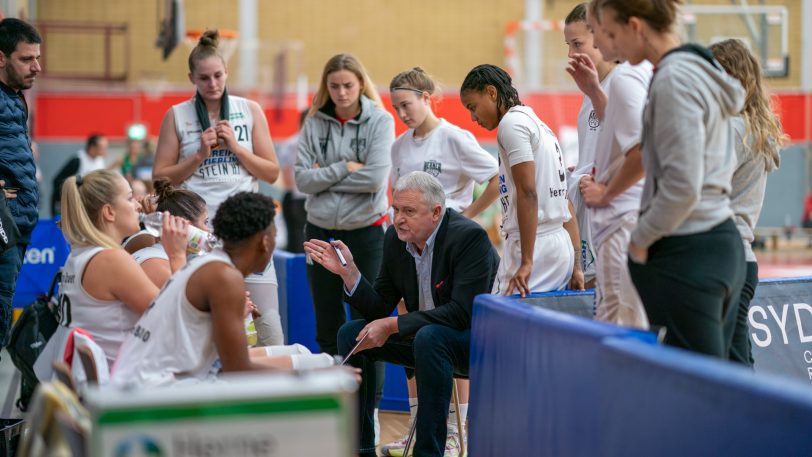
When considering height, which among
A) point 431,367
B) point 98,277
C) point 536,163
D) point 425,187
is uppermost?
point 536,163

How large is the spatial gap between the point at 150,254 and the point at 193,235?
204 millimetres

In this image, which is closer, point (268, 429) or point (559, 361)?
point (268, 429)

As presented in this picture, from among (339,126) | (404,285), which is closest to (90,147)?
(339,126)

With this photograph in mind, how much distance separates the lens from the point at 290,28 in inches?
722

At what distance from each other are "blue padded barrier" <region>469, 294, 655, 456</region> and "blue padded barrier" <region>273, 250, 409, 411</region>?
193cm

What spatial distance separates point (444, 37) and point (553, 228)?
1534cm

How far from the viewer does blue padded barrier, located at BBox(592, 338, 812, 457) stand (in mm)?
1888

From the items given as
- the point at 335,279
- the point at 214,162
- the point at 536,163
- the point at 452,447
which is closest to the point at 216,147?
the point at 214,162

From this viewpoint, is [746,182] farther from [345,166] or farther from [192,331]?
[345,166]

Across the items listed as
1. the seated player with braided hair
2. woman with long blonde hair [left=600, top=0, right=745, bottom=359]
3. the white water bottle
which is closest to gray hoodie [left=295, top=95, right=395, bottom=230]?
the white water bottle

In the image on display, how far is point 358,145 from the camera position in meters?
4.97

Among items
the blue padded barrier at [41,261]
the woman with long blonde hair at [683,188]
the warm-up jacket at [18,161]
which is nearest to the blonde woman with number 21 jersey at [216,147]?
the warm-up jacket at [18,161]

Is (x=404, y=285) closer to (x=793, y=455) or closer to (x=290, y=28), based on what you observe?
(x=793, y=455)

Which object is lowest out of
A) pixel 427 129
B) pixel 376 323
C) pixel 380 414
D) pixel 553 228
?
pixel 380 414
